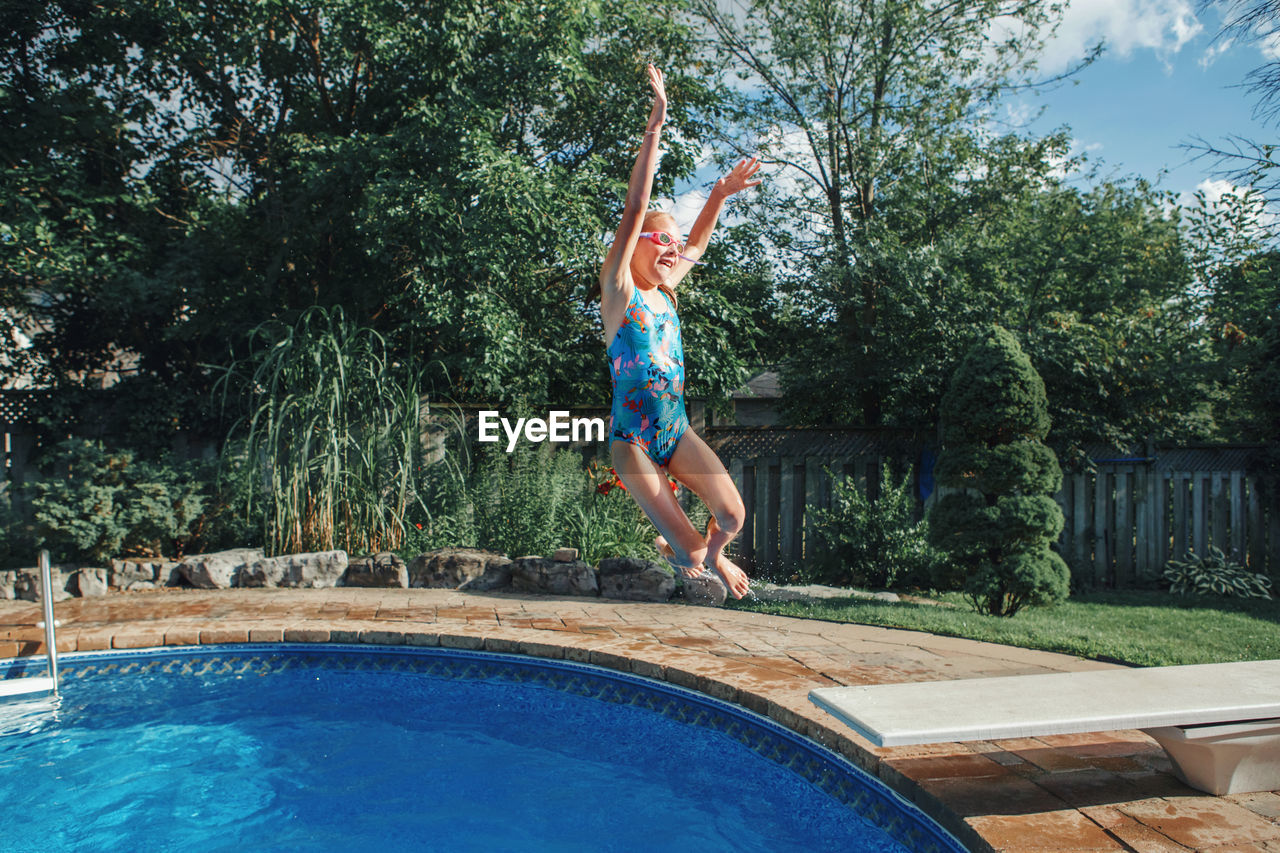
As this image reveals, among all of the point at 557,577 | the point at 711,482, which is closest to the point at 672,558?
the point at 711,482

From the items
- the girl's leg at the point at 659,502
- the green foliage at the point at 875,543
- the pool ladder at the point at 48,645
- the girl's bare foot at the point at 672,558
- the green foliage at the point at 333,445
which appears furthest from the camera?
the green foliage at the point at 875,543

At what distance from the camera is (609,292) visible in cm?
219

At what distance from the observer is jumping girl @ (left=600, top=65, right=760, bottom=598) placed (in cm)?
219

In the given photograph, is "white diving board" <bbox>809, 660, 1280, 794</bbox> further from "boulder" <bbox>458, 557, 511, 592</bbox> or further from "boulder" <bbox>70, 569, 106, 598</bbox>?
"boulder" <bbox>70, 569, 106, 598</bbox>

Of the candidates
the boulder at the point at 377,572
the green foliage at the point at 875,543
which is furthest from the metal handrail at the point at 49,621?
the green foliage at the point at 875,543

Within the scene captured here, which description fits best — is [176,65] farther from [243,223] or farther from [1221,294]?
[1221,294]

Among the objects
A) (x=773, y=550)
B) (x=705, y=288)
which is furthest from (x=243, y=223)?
(x=773, y=550)

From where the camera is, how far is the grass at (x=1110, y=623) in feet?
16.5

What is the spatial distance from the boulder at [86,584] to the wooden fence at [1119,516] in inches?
230

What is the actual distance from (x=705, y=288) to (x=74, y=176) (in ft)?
21.2

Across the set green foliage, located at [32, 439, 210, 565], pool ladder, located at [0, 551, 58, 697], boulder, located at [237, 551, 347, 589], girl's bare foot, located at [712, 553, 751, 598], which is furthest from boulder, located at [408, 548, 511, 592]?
girl's bare foot, located at [712, 553, 751, 598]

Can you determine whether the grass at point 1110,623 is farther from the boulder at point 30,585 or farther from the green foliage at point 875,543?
the boulder at point 30,585

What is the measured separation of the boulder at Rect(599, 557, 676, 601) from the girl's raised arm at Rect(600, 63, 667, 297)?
5096mm

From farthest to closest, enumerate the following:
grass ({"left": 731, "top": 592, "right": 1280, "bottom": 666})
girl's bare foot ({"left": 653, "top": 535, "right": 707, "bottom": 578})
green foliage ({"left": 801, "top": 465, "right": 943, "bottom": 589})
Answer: green foliage ({"left": 801, "top": 465, "right": 943, "bottom": 589}), grass ({"left": 731, "top": 592, "right": 1280, "bottom": 666}), girl's bare foot ({"left": 653, "top": 535, "right": 707, "bottom": 578})
